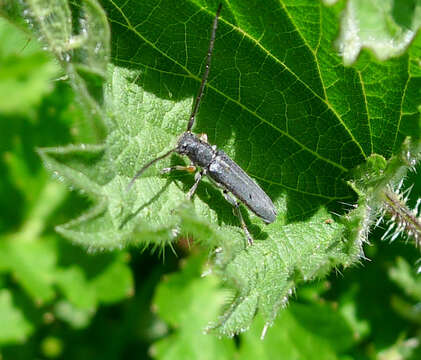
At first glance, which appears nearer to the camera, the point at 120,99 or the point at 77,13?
the point at 77,13

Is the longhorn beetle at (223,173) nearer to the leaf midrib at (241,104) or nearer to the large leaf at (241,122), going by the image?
the large leaf at (241,122)

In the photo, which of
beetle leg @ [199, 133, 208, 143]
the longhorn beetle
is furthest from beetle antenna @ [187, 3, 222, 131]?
beetle leg @ [199, 133, 208, 143]

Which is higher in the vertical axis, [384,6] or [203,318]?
[384,6]

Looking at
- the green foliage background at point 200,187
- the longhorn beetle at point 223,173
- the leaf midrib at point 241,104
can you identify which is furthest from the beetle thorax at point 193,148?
the leaf midrib at point 241,104

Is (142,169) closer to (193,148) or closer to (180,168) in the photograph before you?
(180,168)

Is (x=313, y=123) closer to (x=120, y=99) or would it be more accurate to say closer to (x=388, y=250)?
(x=120, y=99)

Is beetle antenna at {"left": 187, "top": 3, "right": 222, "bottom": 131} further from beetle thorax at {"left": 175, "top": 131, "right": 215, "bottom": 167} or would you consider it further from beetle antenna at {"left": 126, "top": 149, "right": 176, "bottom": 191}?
beetle antenna at {"left": 126, "top": 149, "right": 176, "bottom": 191}

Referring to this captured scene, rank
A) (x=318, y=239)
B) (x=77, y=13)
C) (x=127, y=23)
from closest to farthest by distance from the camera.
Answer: (x=77, y=13), (x=127, y=23), (x=318, y=239)

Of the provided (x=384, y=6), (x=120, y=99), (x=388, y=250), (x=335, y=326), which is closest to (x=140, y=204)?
(x=120, y=99)
